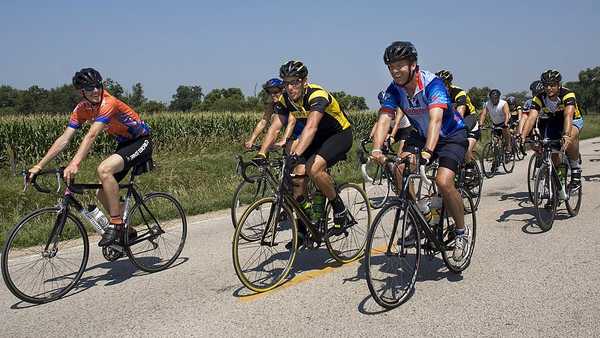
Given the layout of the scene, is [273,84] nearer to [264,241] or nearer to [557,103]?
[264,241]

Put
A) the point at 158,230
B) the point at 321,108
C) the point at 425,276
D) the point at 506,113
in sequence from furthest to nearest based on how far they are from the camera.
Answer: the point at 506,113, the point at 158,230, the point at 321,108, the point at 425,276

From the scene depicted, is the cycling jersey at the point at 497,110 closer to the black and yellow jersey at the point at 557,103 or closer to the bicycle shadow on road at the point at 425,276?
the black and yellow jersey at the point at 557,103

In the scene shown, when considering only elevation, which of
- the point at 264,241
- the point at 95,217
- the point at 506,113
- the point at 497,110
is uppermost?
the point at 497,110

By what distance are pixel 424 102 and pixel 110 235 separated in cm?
373

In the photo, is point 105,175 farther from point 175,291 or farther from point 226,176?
point 226,176

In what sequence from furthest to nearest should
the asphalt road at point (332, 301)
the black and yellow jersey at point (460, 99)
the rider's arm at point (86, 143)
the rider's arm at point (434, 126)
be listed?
the black and yellow jersey at point (460, 99) → the rider's arm at point (86, 143) → the rider's arm at point (434, 126) → the asphalt road at point (332, 301)

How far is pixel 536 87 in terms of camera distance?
854 centimetres

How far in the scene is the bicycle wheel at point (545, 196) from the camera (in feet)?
23.8

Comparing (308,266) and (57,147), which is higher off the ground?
(57,147)

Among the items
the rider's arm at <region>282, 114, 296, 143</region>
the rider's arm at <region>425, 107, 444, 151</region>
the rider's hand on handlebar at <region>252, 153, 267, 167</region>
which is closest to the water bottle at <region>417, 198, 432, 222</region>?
the rider's arm at <region>425, 107, 444, 151</region>

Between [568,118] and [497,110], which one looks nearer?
[568,118]

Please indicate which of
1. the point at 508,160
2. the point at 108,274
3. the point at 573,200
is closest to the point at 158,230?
the point at 108,274

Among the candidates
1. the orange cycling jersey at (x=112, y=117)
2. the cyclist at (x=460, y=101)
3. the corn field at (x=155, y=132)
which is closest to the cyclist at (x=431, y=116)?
the orange cycling jersey at (x=112, y=117)

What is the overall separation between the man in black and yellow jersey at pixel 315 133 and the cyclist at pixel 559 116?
3.69m
